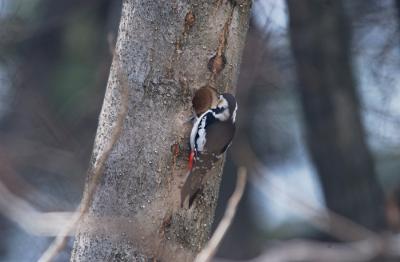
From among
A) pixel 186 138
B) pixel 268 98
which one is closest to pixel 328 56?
pixel 268 98

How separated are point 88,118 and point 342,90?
7.49 ft

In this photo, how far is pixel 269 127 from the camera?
820cm

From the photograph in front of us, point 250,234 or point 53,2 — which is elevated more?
point 53,2

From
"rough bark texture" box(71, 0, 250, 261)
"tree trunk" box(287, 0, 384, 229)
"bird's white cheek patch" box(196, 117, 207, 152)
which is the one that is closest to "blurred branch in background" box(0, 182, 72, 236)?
"rough bark texture" box(71, 0, 250, 261)

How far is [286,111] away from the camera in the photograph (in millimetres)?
8297

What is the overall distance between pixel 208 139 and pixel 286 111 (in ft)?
15.7

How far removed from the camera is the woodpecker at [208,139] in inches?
123

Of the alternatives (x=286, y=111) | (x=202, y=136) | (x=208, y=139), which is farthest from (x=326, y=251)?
(x=286, y=111)

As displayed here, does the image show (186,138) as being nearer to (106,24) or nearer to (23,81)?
(23,81)

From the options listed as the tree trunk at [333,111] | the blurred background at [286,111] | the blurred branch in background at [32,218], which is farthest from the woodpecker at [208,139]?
the tree trunk at [333,111]

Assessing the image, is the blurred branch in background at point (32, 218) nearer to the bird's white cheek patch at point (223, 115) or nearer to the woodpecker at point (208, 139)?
the woodpecker at point (208, 139)

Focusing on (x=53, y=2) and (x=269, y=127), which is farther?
(x=53, y=2)

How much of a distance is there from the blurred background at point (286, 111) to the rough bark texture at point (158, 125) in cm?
184

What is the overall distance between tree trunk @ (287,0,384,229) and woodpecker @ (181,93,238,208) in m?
2.85
